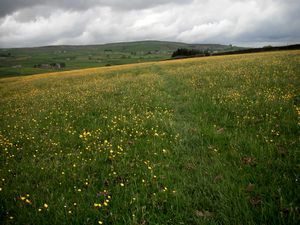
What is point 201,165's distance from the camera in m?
4.64

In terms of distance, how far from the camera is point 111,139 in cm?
646

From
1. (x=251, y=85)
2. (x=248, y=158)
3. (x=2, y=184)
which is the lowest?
(x=2, y=184)

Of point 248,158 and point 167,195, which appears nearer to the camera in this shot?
point 167,195

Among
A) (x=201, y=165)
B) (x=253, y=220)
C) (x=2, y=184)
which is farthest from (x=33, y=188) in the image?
(x=253, y=220)

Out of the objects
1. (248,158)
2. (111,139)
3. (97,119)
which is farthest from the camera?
(97,119)

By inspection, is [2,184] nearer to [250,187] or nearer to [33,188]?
[33,188]

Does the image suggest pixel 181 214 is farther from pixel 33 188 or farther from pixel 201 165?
pixel 33 188

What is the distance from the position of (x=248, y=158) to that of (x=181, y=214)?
2134 mm

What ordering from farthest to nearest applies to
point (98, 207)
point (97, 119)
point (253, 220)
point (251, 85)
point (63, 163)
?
1. point (251, 85)
2. point (97, 119)
3. point (63, 163)
4. point (98, 207)
5. point (253, 220)

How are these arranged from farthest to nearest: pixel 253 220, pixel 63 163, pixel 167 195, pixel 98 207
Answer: pixel 63 163 → pixel 167 195 → pixel 98 207 → pixel 253 220

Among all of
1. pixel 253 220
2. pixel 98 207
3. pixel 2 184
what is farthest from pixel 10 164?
pixel 253 220

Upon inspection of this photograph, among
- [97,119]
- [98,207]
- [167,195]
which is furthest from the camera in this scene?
[97,119]

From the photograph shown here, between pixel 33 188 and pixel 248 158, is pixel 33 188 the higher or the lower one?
the lower one

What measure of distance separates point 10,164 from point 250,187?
5.30 m
